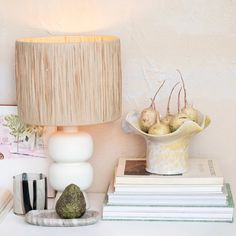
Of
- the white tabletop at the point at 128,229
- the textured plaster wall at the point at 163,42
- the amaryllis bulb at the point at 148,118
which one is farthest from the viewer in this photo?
the textured plaster wall at the point at 163,42

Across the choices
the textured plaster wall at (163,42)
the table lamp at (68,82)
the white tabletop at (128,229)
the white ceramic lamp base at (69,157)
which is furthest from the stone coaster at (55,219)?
the textured plaster wall at (163,42)

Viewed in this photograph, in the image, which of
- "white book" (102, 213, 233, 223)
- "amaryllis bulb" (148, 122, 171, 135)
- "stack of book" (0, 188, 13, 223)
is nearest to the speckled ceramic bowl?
"amaryllis bulb" (148, 122, 171, 135)

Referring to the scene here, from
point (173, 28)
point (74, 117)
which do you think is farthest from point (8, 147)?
point (173, 28)

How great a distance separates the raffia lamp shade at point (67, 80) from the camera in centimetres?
145

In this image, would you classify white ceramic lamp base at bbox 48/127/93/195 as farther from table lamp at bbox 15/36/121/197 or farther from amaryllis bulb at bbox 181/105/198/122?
amaryllis bulb at bbox 181/105/198/122

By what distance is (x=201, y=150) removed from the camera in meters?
1.73

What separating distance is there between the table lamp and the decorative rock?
0.51ft

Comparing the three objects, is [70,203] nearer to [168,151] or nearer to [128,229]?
[128,229]

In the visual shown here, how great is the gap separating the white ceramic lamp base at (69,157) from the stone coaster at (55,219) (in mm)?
110

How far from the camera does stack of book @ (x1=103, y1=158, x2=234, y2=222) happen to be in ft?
4.89

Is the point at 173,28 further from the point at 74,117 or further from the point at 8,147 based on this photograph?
the point at 8,147

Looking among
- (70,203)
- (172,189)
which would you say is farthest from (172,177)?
(70,203)

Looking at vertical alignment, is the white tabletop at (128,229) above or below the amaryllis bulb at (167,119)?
below

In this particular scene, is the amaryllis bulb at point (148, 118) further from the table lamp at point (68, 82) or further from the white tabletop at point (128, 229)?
the white tabletop at point (128, 229)
